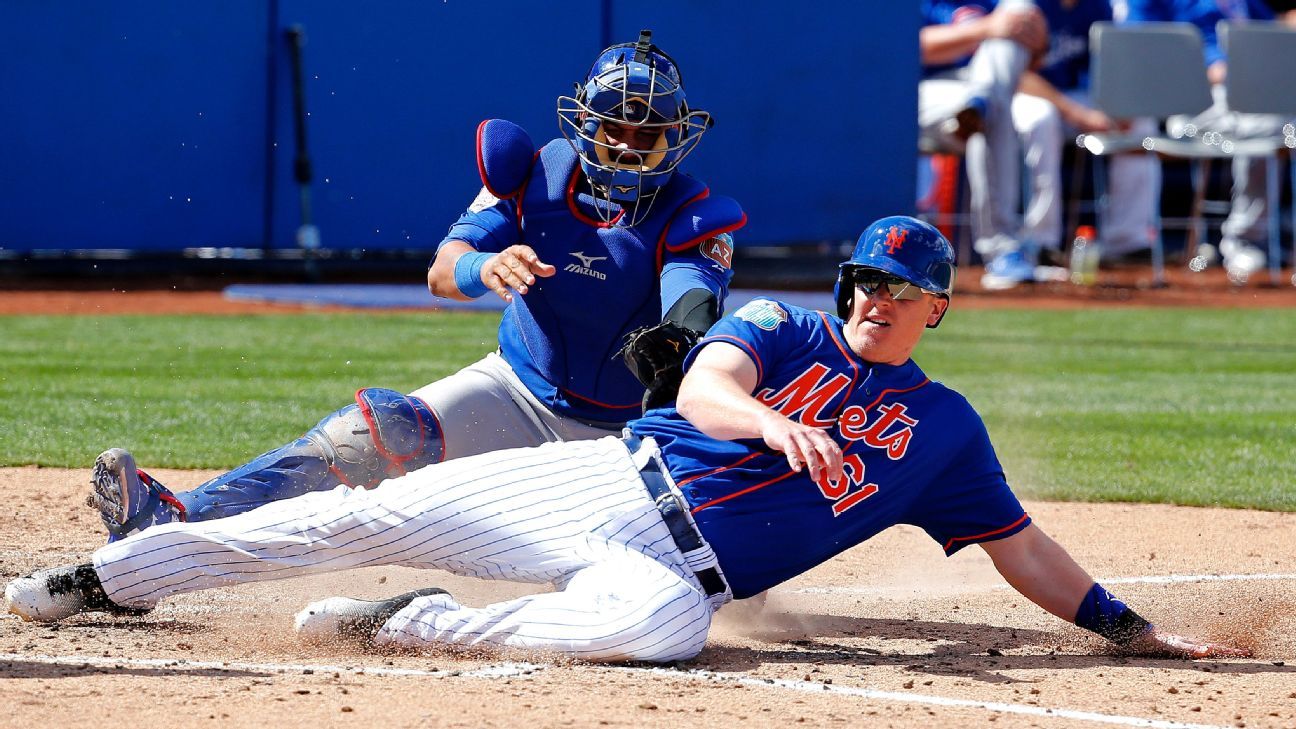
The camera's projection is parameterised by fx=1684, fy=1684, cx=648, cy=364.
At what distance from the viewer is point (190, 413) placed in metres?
8.33

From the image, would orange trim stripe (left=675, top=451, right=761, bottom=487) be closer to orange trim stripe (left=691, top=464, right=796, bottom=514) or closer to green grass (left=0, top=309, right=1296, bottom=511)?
orange trim stripe (left=691, top=464, right=796, bottom=514)

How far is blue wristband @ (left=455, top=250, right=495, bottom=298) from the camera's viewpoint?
4586 millimetres

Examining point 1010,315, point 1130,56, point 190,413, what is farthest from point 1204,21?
point 190,413

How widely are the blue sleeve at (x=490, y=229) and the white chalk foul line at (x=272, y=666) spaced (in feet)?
4.88

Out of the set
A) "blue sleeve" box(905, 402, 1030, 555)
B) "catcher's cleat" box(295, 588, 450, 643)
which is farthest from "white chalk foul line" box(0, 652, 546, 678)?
"blue sleeve" box(905, 402, 1030, 555)

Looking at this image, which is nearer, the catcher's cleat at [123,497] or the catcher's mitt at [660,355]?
the catcher's mitt at [660,355]

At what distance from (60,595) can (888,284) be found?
217cm

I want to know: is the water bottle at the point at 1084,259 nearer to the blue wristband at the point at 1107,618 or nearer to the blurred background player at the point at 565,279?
the blurred background player at the point at 565,279

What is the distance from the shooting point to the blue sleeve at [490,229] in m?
4.96

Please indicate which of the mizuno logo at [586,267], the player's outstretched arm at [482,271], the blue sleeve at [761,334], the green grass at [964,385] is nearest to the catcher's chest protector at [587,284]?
the mizuno logo at [586,267]

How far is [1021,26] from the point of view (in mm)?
14148

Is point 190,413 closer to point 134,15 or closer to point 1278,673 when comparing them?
point 1278,673

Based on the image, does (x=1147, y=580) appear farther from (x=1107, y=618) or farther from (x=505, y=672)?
(x=505, y=672)

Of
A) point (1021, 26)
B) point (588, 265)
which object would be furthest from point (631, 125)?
point (1021, 26)
